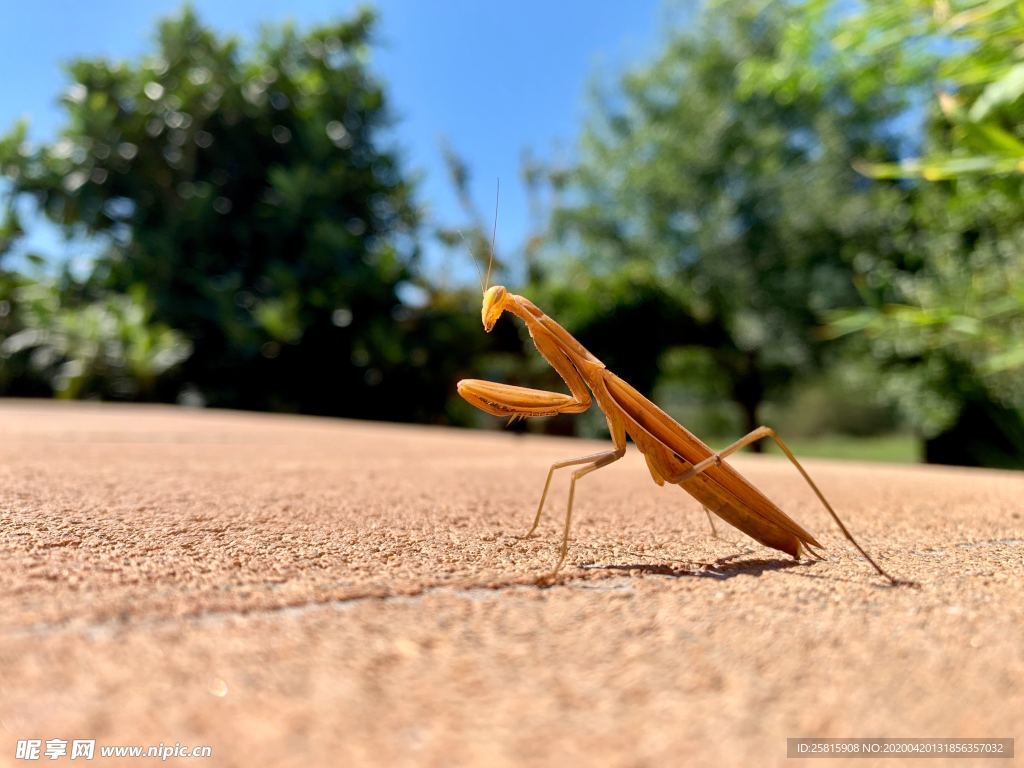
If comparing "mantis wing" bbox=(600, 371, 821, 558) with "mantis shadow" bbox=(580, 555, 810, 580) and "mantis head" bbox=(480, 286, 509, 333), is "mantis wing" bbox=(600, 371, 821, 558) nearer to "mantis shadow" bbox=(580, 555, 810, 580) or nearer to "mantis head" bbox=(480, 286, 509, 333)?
"mantis shadow" bbox=(580, 555, 810, 580)

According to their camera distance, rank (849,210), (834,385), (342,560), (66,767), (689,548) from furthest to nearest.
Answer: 1. (834,385)
2. (849,210)
3. (689,548)
4. (342,560)
5. (66,767)

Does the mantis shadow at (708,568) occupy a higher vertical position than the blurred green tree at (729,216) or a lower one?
lower

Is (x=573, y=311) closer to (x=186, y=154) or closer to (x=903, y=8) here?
(x=186, y=154)

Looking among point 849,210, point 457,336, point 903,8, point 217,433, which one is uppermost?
point 849,210

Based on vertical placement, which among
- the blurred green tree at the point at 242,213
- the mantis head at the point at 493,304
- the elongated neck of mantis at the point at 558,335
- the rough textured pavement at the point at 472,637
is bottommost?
the rough textured pavement at the point at 472,637

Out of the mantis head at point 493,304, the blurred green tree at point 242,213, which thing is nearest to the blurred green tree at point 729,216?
the blurred green tree at point 242,213

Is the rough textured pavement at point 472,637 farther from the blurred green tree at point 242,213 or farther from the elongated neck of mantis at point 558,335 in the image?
the blurred green tree at point 242,213

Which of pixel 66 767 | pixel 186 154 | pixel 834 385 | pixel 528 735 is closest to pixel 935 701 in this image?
pixel 528 735
